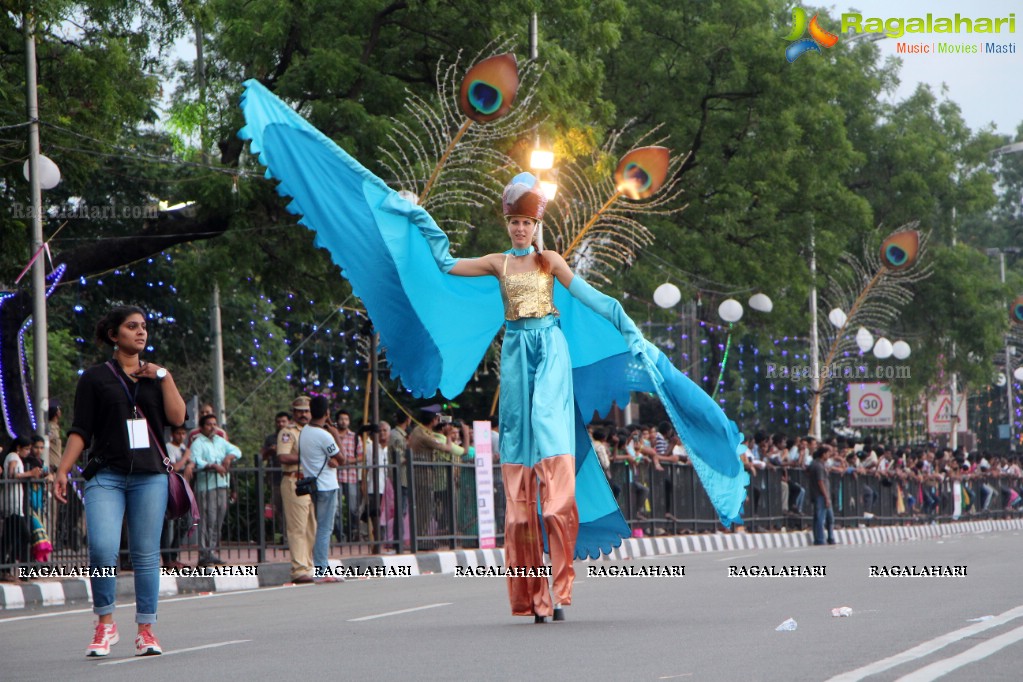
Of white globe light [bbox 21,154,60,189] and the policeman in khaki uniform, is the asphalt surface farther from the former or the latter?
white globe light [bbox 21,154,60,189]

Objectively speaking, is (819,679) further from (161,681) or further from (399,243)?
(399,243)

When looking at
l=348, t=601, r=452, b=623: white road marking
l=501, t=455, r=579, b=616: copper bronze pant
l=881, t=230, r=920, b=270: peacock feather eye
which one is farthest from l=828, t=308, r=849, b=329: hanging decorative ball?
l=501, t=455, r=579, b=616: copper bronze pant

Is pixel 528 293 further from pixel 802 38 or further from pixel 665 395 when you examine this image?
pixel 802 38

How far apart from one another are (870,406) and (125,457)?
3786 cm

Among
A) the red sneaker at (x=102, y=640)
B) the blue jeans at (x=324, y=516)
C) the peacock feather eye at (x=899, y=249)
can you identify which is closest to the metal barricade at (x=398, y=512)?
the red sneaker at (x=102, y=640)

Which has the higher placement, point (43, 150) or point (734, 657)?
point (43, 150)

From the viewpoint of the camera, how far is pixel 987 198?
165 feet

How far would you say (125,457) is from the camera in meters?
8.65

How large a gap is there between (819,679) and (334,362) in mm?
37010

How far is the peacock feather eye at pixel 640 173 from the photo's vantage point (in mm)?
26656

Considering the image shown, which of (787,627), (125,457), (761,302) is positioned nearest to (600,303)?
(787,627)

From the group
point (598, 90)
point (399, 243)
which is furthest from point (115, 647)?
point (598, 90)

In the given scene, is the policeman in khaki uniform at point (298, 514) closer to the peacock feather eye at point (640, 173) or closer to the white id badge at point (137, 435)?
the white id badge at point (137, 435)

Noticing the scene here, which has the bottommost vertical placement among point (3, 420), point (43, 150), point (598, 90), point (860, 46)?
point (3, 420)
